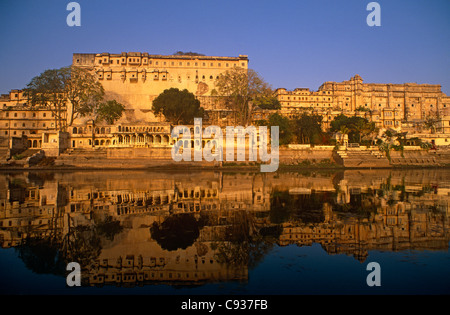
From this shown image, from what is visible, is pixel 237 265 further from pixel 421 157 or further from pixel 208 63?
pixel 208 63

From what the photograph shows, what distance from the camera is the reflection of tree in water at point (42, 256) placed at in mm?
6258

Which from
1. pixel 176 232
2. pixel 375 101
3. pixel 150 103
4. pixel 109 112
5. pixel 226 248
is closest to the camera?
pixel 226 248

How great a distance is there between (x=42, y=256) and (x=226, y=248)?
4.21 m

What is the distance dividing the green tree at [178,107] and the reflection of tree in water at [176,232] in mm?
42518

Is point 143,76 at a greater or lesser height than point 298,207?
greater

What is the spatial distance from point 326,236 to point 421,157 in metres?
46.6

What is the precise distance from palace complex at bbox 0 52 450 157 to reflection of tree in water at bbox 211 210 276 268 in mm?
38414

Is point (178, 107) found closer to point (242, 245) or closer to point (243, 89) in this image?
point (243, 89)

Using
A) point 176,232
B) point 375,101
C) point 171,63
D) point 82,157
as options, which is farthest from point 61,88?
point 375,101

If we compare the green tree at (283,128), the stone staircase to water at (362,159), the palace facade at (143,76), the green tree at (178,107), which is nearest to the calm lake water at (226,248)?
the stone staircase to water at (362,159)

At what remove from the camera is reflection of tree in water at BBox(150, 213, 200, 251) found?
7.81 metres

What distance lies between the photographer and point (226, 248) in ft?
24.6
